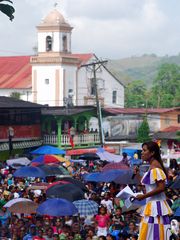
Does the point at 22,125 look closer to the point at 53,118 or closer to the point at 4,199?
the point at 53,118

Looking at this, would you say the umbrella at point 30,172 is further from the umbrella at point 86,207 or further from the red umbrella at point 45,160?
the umbrella at point 86,207

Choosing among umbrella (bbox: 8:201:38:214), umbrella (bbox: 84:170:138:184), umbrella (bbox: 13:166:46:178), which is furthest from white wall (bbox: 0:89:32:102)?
Result: umbrella (bbox: 8:201:38:214)

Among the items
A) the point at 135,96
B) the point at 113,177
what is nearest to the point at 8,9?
the point at 113,177

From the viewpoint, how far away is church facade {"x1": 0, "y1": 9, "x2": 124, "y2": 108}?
77875mm

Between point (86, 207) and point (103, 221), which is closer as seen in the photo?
point (103, 221)

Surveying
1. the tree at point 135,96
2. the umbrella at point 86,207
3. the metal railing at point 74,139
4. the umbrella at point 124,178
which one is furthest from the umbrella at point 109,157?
the tree at point 135,96

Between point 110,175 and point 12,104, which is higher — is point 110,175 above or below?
below

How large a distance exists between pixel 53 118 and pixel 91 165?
20703 millimetres

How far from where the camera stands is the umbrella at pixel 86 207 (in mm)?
17094

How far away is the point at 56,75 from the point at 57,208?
206 ft

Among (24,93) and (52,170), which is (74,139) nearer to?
(24,93)

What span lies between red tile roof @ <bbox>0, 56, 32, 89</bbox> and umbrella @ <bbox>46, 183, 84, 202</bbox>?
63.9 m

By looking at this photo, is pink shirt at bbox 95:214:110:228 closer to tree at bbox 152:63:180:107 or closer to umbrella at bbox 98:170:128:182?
umbrella at bbox 98:170:128:182

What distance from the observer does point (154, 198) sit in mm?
8844
